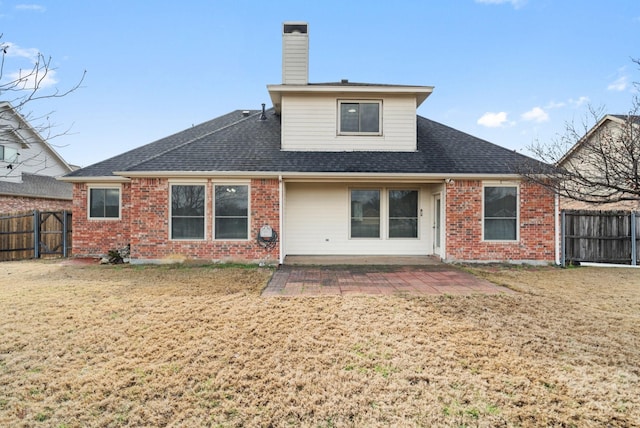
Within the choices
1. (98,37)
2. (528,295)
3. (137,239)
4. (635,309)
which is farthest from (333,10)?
(635,309)

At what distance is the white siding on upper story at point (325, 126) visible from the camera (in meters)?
10.9

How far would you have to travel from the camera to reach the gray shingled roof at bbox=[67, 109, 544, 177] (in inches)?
384

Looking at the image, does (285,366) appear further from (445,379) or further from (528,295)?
(528,295)

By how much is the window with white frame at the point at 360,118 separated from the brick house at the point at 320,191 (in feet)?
0.11

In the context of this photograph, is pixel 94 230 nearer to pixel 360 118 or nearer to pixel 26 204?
pixel 26 204

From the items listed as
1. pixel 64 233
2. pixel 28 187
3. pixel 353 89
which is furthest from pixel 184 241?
pixel 28 187

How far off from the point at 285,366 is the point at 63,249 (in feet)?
43.0

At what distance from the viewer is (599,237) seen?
10547 millimetres

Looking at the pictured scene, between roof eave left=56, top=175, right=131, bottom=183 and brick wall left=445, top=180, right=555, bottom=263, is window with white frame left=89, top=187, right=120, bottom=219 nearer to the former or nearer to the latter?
roof eave left=56, top=175, right=131, bottom=183

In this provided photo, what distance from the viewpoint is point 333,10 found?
12.2 m

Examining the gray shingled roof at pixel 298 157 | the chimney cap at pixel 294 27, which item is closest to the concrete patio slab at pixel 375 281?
the gray shingled roof at pixel 298 157

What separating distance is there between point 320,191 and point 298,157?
1.46m

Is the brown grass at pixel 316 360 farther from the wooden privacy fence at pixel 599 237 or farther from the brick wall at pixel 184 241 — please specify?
the wooden privacy fence at pixel 599 237

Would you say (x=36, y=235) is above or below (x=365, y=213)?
below
